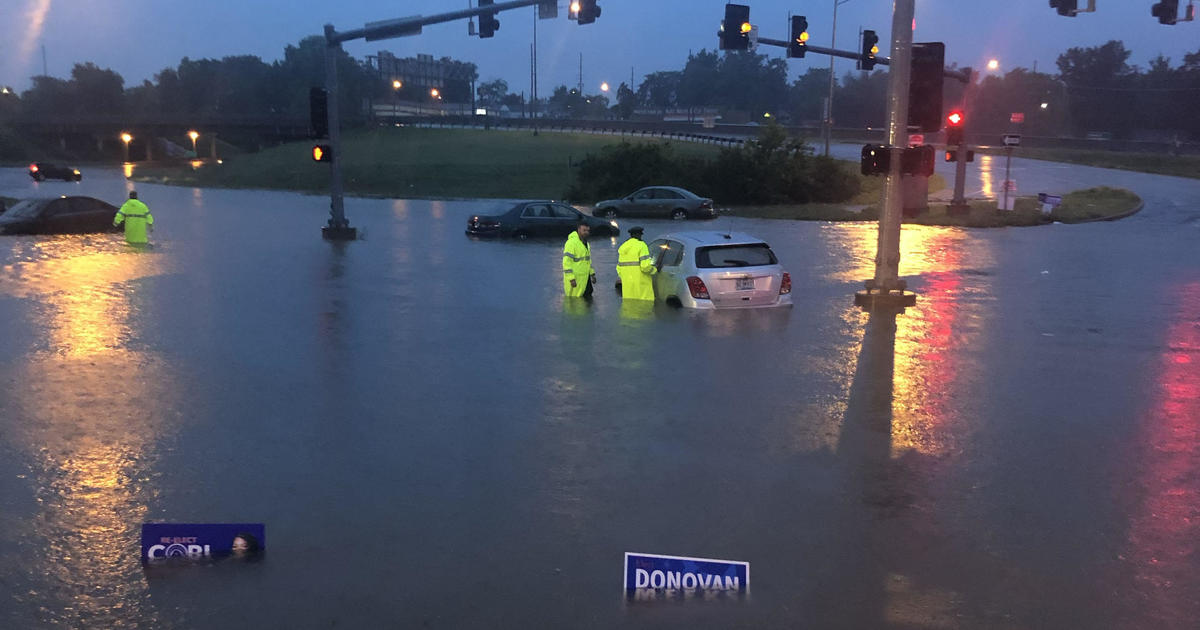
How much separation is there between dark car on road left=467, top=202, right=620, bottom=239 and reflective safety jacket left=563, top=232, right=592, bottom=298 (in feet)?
39.5

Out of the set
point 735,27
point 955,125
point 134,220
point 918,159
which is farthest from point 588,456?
point 735,27

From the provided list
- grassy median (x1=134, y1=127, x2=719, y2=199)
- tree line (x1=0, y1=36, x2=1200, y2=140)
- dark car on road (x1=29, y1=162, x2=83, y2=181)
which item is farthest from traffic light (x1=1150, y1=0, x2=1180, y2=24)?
dark car on road (x1=29, y1=162, x2=83, y2=181)

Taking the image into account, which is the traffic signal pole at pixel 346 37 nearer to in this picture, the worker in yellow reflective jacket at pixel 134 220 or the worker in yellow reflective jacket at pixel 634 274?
the worker in yellow reflective jacket at pixel 134 220

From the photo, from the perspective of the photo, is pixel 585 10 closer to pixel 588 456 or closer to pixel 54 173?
pixel 588 456

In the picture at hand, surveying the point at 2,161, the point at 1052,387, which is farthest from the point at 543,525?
the point at 2,161

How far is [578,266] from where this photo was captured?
55.8 ft

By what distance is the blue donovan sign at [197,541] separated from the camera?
19.9 ft

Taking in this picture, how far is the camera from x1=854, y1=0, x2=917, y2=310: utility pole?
55.0 feet

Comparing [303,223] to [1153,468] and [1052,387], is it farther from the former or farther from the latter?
[1153,468]

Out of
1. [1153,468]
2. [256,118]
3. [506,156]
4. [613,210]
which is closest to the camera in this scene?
[1153,468]

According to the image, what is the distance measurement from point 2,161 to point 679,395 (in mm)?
112692

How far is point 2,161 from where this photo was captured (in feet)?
340

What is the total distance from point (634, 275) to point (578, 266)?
0.94 metres

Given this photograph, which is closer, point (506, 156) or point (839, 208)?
point (839, 208)
